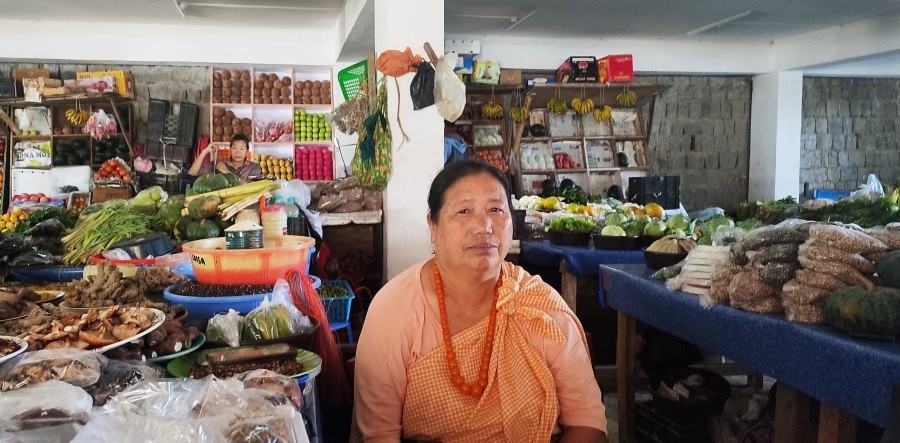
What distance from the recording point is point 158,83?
757cm

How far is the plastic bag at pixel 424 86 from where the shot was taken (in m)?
4.08

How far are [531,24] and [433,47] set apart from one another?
3.67 meters

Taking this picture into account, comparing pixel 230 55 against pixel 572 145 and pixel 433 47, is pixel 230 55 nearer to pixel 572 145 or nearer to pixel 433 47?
pixel 433 47

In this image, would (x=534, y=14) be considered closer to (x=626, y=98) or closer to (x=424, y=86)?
(x=626, y=98)

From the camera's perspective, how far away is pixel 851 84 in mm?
9398

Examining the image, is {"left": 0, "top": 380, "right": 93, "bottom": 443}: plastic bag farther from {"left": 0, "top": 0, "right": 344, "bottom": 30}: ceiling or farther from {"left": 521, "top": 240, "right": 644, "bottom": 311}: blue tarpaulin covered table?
{"left": 0, "top": 0, "right": 344, "bottom": 30}: ceiling

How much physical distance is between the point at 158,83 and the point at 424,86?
16.3ft

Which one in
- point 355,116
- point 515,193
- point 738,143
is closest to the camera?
point 355,116

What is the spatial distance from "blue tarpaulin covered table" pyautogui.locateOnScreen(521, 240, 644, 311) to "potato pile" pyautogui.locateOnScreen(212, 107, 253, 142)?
471 cm

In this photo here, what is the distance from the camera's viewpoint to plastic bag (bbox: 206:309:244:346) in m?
1.51

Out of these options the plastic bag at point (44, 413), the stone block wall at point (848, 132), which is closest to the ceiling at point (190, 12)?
the plastic bag at point (44, 413)

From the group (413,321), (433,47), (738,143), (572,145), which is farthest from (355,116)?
(738,143)

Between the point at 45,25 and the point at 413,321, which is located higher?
the point at 45,25

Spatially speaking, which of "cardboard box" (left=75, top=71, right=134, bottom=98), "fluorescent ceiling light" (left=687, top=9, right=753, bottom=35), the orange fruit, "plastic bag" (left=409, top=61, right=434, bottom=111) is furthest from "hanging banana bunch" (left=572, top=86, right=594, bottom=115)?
"cardboard box" (left=75, top=71, right=134, bottom=98)
